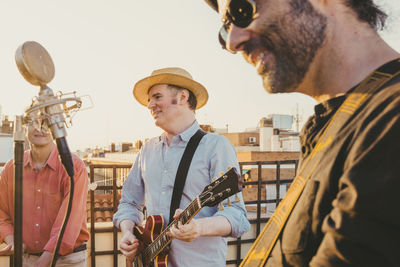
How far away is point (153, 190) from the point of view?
2.31 meters

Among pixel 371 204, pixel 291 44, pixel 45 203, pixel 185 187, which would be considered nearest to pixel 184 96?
pixel 185 187

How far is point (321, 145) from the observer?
77 centimetres

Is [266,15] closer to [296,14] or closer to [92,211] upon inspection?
[296,14]

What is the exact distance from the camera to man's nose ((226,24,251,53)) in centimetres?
95

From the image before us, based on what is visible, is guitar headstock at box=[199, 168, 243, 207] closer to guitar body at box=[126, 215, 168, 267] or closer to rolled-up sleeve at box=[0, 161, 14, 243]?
guitar body at box=[126, 215, 168, 267]

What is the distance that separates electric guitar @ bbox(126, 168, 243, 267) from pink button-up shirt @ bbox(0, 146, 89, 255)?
53 cm

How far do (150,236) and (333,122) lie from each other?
1714 mm

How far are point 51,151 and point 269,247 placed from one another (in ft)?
7.93

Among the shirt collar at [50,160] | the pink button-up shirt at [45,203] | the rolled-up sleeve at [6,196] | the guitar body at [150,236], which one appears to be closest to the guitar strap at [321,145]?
the guitar body at [150,236]

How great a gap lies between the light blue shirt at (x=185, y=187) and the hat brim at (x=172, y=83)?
347 mm

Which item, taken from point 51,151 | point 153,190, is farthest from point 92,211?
point 153,190

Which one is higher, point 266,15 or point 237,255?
point 266,15

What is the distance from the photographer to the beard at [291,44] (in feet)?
2.68

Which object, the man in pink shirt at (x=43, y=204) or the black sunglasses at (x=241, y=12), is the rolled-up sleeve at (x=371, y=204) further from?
the man in pink shirt at (x=43, y=204)
